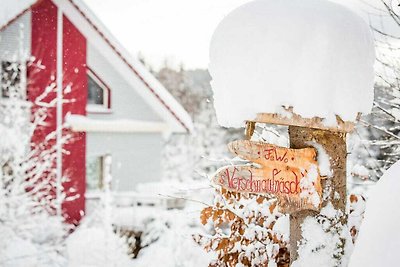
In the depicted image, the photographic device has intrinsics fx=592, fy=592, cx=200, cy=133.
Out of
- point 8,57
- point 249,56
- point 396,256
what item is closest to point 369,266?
point 396,256

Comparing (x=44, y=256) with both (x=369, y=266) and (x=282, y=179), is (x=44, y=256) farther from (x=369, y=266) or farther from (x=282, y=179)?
(x=369, y=266)

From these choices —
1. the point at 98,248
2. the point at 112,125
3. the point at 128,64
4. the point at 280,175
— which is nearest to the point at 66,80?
the point at 128,64

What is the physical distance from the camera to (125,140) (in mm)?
15914

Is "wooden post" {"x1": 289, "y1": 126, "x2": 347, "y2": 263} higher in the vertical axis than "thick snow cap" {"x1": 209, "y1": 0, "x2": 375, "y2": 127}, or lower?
lower

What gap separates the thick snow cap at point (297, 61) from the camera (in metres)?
3.66

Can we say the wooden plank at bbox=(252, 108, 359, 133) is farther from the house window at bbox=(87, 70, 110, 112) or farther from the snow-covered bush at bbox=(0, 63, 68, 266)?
the house window at bbox=(87, 70, 110, 112)

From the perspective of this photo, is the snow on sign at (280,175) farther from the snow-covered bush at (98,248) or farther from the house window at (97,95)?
the house window at (97,95)

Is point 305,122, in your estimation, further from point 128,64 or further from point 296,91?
point 128,64

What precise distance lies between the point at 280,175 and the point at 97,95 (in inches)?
481

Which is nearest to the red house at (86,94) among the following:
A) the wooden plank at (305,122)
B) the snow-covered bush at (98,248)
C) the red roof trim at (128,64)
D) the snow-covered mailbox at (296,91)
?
the red roof trim at (128,64)

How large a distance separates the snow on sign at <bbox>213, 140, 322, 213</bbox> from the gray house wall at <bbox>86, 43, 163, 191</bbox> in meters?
11.4

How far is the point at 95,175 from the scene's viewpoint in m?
15.6

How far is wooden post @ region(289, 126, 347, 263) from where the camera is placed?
3867mm

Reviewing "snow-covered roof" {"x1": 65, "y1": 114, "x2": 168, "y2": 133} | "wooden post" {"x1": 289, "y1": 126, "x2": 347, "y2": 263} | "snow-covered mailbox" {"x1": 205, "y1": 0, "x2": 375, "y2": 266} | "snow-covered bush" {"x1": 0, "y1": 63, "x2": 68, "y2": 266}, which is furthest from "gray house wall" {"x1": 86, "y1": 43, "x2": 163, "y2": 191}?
"wooden post" {"x1": 289, "y1": 126, "x2": 347, "y2": 263}
